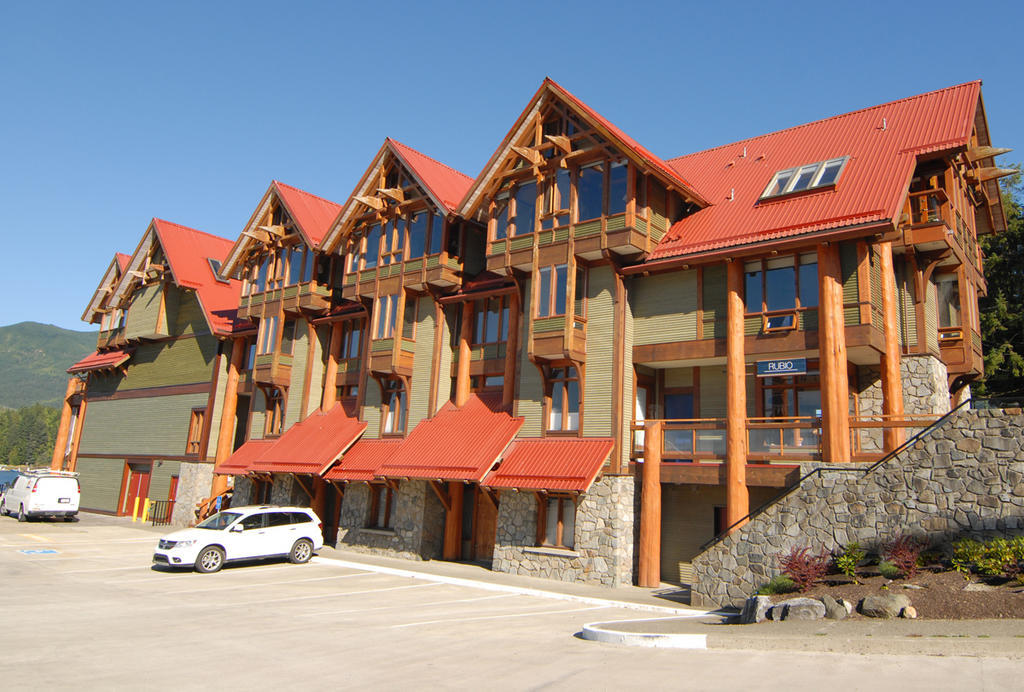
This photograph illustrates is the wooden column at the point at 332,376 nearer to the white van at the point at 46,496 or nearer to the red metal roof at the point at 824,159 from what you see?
the white van at the point at 46,496

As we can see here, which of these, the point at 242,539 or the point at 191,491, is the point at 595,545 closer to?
the point at 242,539

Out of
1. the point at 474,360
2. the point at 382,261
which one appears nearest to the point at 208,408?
the point at 382,261

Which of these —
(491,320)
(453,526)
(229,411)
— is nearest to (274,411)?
(229,411)

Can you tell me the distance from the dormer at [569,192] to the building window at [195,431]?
20689 millimetres

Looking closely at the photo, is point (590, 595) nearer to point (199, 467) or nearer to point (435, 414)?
point (435, 414)

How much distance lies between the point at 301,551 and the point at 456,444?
6.12 meters

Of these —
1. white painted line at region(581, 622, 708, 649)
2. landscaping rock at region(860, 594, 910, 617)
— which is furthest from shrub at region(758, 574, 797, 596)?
white painted line at region(581, 622, 708, 649)

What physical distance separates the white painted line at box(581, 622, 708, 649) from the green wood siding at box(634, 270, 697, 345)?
1130cm

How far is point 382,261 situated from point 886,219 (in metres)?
18.7

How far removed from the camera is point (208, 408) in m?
38.3

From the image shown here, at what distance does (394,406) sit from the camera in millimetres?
29875

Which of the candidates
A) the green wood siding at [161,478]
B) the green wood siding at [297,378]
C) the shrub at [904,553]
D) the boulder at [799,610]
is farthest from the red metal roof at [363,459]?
the shrub at [904,553]

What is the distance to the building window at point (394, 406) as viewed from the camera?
96.4 feet

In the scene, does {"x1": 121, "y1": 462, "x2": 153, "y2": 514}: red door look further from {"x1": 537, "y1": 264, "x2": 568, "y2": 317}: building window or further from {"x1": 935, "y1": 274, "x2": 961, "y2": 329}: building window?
{"x1": 935, "y1": 274, "x2": 961, "y2": 329}: building window
